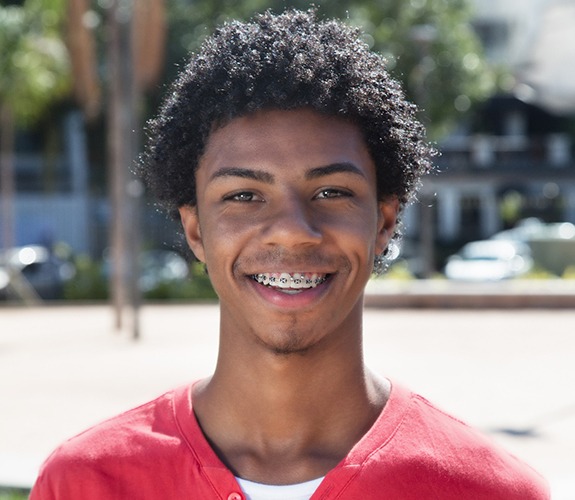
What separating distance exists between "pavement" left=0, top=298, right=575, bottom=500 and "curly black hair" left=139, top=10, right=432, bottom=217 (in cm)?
354

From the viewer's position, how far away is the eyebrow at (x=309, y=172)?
1937 millimetres

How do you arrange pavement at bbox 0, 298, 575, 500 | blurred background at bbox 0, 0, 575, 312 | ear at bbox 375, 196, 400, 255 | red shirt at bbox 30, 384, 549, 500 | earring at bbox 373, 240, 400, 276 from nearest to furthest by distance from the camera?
red shirt at bbox 30, 384, 549, 500
ear at bbox 375, 196, 400, 255
earring at bbox 373, 240, 400, 276
pavement at bbox 0, 298, 575, 500
blurred background at bbox 0, 0, 575, 312

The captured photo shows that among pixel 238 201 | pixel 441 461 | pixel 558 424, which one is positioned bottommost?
pixel 558 424

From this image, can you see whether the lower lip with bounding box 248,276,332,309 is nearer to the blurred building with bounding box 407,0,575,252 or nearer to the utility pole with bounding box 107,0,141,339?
the utility pole with bounding box 107,0,141,339

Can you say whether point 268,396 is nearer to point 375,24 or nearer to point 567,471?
point 567,471

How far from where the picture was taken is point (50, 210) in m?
35.6

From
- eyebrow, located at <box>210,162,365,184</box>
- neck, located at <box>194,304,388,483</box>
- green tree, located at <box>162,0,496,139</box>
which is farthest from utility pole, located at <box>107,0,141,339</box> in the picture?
eyebrow, located at <box>210,162,365,184</box>

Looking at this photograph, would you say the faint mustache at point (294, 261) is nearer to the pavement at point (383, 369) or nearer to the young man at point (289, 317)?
the young man at point (289, 317)

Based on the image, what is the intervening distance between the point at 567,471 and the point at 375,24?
24002mm

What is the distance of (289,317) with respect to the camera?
1.90m

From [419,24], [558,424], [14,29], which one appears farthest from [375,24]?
[558,424]

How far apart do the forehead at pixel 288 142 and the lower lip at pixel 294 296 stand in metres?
0.22

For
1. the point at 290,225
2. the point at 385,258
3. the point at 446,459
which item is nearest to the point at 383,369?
the point at 385,258

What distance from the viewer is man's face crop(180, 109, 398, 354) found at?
191cm
